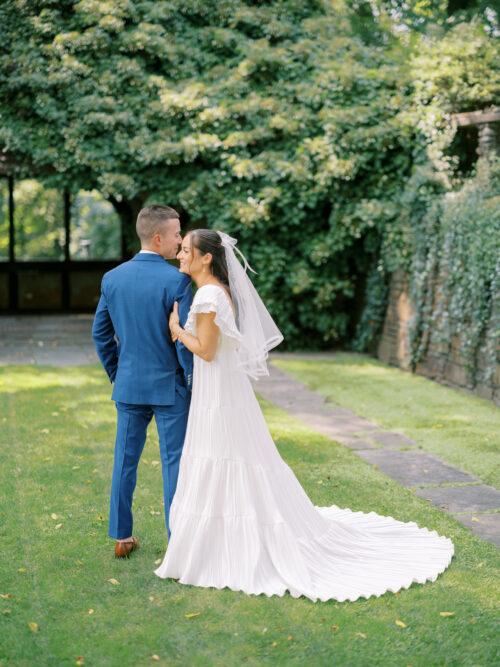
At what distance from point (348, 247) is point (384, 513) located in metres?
7.17

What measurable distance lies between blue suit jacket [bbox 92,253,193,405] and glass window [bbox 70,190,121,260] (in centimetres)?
1338

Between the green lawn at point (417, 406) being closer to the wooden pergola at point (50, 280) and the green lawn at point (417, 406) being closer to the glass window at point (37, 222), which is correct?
the wooden pergola at point (50, 280)

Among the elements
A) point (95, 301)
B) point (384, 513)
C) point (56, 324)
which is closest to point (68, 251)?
point (95, 301)

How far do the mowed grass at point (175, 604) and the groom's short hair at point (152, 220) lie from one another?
1683mm

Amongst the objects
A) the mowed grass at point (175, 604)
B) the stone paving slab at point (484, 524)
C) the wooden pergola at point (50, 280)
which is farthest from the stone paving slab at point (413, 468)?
the wooden pergola at point (50, 280)

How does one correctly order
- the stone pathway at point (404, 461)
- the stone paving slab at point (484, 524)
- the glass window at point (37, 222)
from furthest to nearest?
the glass window at point (37, 222) < the stone pathway at point (404, 461) < the stone paving slab at point (484, 524)

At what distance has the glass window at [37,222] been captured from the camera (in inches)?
663

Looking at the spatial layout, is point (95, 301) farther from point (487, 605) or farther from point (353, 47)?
point (487, 605)

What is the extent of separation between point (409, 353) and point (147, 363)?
6.90 metres

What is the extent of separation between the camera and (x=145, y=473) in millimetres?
6184

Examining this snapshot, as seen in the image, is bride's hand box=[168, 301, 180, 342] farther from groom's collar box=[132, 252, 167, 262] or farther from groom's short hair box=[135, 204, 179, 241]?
groom's short hair box=[135, 204, 179, 241]

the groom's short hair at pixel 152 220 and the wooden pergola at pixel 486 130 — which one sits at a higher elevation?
the wooden pergola at pixel 486 130

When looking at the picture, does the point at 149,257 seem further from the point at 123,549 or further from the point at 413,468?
the point at 413,468

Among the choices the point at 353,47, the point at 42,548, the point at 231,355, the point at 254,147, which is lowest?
the point at 42,548
